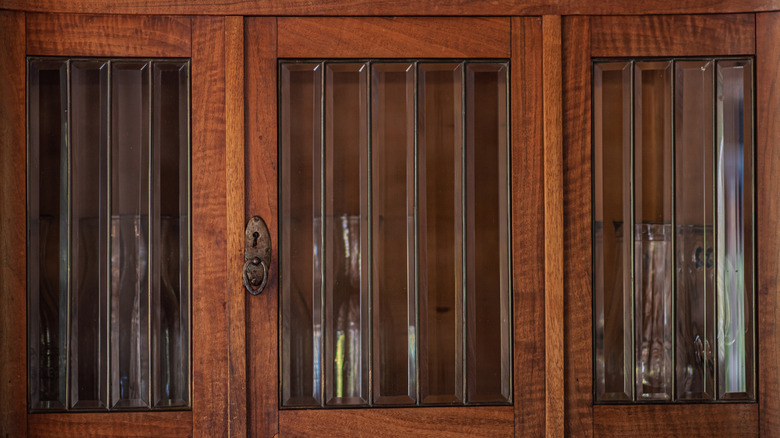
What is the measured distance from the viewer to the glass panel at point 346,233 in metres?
1.36

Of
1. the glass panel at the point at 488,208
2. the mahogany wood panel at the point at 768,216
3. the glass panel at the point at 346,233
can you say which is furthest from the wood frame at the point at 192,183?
the mahogany wood panel at the point at 768,216

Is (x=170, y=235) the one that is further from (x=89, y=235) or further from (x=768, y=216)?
(x=768, y=216)

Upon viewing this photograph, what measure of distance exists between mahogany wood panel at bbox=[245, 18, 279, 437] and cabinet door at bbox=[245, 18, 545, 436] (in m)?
0.01

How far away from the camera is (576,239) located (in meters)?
1.36

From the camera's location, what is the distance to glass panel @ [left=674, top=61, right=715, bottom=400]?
1378mm

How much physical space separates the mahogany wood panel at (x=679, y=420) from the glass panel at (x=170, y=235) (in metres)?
0.87

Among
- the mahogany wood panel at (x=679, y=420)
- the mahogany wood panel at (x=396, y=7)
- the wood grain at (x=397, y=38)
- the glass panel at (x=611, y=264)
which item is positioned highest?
the mahogany wood panel at (x=396, y=7)

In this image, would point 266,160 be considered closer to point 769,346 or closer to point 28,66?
point 28,66

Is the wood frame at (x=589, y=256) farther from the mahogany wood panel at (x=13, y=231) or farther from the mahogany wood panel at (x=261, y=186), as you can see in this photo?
the mahogany wood panel at (x=13, y=231)

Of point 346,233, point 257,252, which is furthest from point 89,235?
point 346,233

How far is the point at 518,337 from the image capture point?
136 centimetres

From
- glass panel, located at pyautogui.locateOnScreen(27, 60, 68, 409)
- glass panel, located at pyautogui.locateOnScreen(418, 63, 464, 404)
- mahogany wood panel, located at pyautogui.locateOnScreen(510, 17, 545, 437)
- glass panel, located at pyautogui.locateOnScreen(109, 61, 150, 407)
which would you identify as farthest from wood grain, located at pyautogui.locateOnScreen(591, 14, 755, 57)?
glass panel, located at pyautogui.locateOnScreen(27, 60, 68, 409)

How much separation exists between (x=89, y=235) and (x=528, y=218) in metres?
A: 0.90

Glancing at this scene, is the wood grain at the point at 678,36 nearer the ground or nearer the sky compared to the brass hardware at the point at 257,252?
nearer the sky
